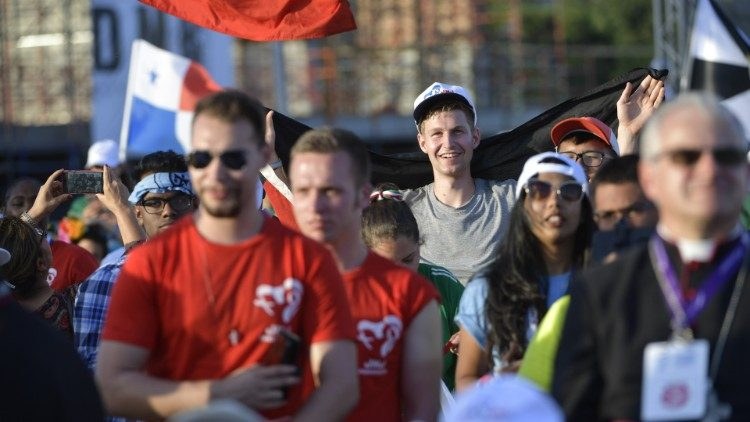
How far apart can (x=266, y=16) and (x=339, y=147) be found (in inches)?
155

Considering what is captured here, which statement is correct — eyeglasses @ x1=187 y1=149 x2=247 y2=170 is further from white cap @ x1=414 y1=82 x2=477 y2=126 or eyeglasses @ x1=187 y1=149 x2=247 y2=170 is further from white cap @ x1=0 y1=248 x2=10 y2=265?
white cap @ x1=414 y1=82 x2=477 y2=126

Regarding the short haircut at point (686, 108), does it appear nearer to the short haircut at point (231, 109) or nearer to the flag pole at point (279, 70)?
the short haircut at point (231, 109)

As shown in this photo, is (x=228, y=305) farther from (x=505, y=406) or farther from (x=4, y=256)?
(x=4, y=256)

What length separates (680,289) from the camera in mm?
3988

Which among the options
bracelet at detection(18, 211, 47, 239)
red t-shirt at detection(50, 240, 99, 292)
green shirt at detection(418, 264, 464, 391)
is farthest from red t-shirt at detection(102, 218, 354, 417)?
red t-shirt at detection(50, 240, 99, 292)

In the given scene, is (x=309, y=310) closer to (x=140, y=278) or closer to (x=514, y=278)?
(x=140, y=278)

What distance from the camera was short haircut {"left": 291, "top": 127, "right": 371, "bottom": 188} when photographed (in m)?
5.08

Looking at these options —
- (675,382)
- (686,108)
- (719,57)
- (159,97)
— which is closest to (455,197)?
(686,108)

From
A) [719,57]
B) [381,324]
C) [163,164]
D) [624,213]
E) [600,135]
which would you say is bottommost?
[381,324]

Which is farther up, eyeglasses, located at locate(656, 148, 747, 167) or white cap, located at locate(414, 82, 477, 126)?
white cap, located at locate(414, 82, 477, 126)

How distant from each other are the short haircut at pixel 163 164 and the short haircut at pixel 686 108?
3468 millimetres

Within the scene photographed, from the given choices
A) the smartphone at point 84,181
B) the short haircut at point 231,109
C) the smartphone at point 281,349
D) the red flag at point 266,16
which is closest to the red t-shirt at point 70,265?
the smartphone at point 84,181

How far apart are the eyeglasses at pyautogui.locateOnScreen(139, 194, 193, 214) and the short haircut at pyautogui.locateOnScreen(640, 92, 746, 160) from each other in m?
3.16

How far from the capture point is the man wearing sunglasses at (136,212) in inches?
251
